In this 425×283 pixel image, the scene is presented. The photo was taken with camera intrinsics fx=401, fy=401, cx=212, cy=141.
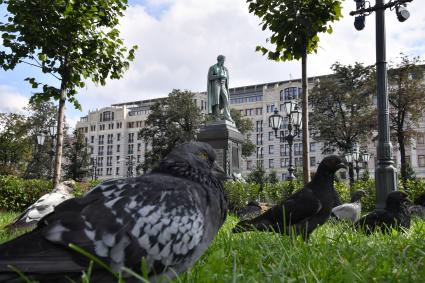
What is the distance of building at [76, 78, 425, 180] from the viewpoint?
8931 cm

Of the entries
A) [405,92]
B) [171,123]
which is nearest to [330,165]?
[405,92]

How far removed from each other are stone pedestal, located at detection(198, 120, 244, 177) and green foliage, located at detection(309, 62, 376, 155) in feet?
76.7

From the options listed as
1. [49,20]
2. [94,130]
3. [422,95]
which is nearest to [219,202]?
[49,20]

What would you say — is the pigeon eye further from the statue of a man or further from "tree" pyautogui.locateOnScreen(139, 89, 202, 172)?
"tree" pyautogui.locateOnScreen(139, 89, 202, 172)

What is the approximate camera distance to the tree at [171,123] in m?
50.6

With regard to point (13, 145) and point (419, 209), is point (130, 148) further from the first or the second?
point (419, 209)

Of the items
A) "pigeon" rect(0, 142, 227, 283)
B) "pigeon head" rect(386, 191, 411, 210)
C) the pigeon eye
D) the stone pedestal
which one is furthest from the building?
"pigeon" rect(0, 142, 227, 283)

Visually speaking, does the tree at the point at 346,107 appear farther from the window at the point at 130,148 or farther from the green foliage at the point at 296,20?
the window at the point at 130,148

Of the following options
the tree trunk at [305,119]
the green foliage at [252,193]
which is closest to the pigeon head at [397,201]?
the tree trunk at [305,119]

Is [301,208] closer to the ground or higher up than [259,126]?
closer to the ground

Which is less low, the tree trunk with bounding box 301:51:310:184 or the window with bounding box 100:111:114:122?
the window with bounding box 100:111:114:122

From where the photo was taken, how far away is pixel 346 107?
141 feet

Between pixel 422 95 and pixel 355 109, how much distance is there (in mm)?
8962

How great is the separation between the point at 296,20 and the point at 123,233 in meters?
7.94
